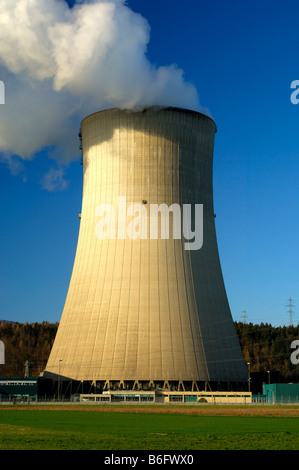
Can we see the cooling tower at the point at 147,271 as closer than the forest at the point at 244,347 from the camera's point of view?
Yes

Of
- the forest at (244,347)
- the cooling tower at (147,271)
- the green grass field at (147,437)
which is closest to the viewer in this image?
the green grass field at (147,437)

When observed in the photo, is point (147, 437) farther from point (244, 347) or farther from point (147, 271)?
point (244, 347)

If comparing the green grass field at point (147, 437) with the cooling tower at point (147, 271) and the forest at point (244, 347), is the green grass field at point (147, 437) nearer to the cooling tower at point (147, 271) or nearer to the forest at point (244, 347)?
the cooling tower at point (147, 271)

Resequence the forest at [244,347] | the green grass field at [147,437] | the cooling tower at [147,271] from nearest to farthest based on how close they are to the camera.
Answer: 1. the green grass field at [147,437]
2. the cooling tower at [147,271]
3. the forest at [244,347]

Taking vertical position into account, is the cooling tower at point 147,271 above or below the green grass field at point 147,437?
above

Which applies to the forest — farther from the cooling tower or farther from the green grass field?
the green grass field

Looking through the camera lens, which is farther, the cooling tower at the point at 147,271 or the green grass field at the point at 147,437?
the cooling tower at the point at 147,271

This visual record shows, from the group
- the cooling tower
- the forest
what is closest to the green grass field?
the cooling tower

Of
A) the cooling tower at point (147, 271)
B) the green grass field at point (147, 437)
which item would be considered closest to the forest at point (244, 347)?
the cooling tower at point (147, 271)

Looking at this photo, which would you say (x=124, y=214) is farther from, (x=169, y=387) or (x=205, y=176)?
(x=169, y=387)
